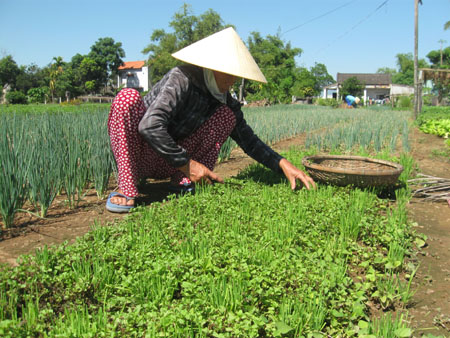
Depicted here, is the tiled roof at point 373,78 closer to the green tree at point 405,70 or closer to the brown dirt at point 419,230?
the green tree at point 405,70

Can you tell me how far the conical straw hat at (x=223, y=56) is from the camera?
242cm

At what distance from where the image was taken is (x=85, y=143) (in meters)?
2.85

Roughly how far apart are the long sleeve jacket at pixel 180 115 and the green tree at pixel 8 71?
54.3 meters

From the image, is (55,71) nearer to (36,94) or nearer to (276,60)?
(36,94)

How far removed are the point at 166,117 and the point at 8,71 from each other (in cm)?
5579

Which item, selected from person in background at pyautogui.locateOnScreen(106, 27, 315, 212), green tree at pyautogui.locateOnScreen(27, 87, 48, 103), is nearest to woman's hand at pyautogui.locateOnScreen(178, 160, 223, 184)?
person in background at pyautogui.locateOnScreen(106, 27, 315, 212)

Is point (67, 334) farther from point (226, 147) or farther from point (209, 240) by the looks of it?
point (226, 147)

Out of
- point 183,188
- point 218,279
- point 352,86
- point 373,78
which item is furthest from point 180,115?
point 373,78

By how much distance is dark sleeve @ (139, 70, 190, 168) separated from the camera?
2.36m

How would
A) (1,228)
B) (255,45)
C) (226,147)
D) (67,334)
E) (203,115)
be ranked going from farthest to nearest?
(255,45)
(226,147)
(203,115)
(1,228)
(67,334)

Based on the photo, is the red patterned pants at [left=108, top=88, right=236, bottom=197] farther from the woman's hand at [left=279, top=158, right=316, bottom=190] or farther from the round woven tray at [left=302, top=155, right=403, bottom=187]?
the round woven tray at [left=302, top=155, right=403, bottom=187]

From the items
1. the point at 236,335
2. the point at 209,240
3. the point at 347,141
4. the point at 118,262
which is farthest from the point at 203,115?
the point at 347,141

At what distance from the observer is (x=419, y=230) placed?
253 centimetres

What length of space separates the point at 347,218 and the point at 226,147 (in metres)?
2.42
